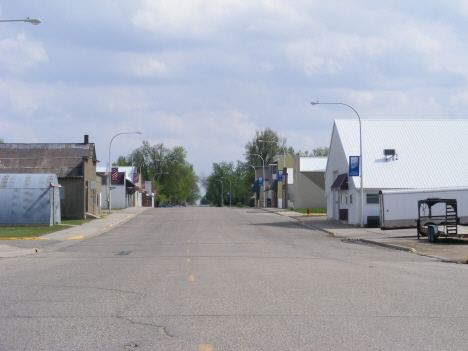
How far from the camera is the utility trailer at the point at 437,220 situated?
23.4 metres

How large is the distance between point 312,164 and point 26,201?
39030 millimetres

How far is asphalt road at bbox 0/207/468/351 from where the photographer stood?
21.1ft

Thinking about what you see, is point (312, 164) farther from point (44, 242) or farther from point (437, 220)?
point (44, 242)

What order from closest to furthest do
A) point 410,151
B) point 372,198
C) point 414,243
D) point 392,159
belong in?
1. point 414,243
2. point 372,198
3. point 392,159
4. point 410,151

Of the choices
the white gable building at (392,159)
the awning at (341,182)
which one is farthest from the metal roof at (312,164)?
the awning at (341,182)

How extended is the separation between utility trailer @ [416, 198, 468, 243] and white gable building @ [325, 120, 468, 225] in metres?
9.03

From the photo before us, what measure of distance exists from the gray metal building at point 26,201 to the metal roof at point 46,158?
6.79 meters

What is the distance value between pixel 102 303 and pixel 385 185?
99.6 feet

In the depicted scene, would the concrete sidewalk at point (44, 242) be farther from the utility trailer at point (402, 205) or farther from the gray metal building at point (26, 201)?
the utility trailer at point (402, 205)

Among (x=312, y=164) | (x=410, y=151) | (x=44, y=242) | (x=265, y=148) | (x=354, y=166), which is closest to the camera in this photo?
(x=44, y=242)

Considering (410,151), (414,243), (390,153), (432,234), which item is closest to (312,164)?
(410,151)

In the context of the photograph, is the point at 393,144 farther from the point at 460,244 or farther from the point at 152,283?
the point at 152,283

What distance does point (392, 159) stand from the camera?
3831 cm

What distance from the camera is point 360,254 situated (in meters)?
19.1
